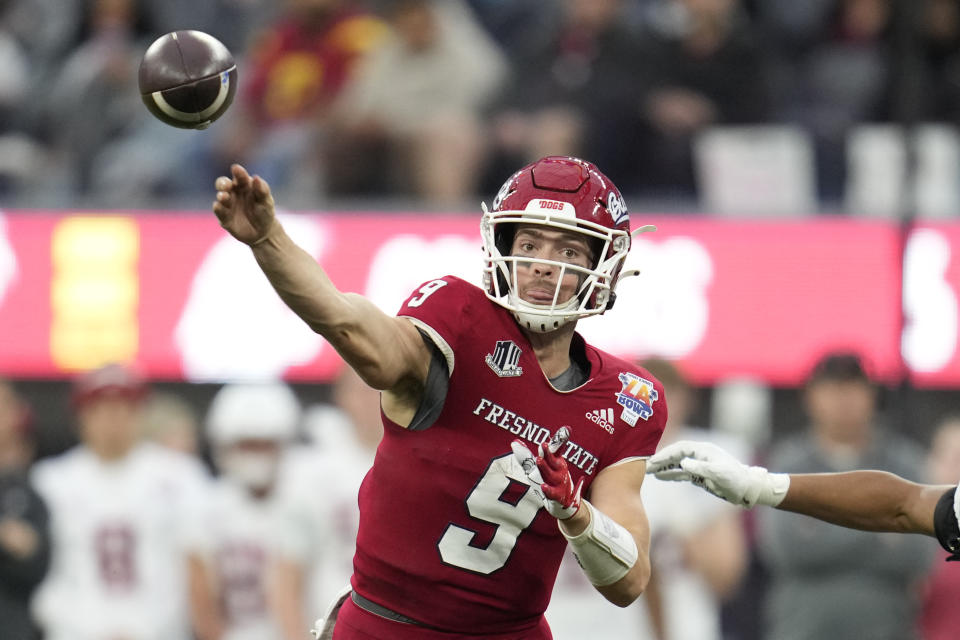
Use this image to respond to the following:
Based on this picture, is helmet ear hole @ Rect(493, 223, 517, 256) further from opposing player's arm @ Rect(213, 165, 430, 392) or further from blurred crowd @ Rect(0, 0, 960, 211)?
blurred crowd @ Rect(0, 0, 960, 211)

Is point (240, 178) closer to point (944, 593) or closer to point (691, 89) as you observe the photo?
point (944, 593)

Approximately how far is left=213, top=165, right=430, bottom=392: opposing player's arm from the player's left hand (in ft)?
1.12

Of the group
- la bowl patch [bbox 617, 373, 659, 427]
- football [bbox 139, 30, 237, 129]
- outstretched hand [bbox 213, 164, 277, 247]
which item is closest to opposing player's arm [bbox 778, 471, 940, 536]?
la bowl patch [bbox 617, 373, 659, 427]

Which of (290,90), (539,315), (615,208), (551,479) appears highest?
(615,208)

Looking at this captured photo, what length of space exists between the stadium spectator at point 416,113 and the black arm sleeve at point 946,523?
16.2 feet

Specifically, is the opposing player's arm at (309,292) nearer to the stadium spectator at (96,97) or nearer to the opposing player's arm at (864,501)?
the opposing player's arm at (864,501)

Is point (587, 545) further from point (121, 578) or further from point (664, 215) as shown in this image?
point (664, 215)

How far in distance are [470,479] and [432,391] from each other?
23cm

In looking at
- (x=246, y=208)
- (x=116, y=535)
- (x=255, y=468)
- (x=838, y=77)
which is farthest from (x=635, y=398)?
(x=838, y=77)

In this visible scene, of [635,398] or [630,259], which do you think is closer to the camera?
[635,398]

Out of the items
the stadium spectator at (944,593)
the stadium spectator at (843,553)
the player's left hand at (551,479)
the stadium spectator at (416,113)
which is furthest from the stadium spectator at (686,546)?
the player's left hand at (551,479)

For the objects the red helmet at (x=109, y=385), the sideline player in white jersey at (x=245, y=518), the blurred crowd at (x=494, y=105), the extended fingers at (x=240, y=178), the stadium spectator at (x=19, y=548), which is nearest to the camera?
the extended fingers at (x=240, y=178)

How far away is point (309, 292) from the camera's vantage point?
3.48 meters

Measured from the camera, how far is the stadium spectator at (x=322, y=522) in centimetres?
717
